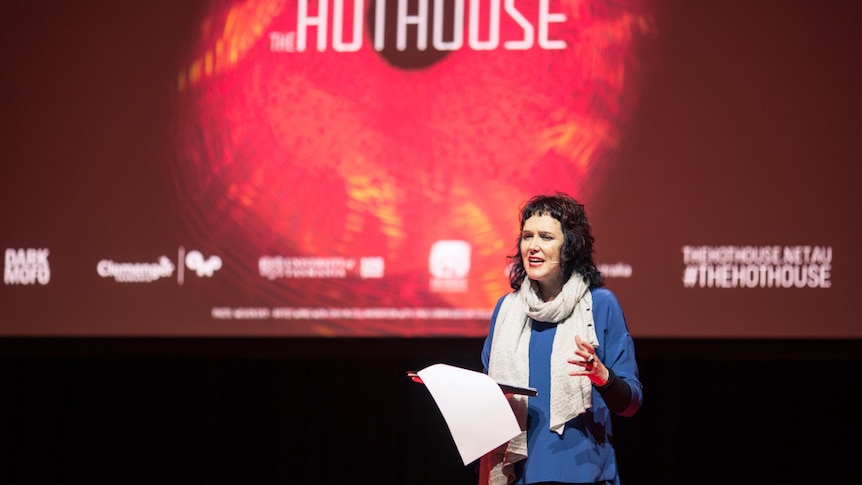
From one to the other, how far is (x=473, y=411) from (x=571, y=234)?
467mm

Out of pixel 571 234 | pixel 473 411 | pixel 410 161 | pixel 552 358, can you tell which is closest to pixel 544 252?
pixel 571 234

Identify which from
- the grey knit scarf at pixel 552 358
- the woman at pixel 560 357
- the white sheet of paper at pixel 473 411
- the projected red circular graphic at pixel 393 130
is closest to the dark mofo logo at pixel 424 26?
the projected red circular graphic at pixel 393 130

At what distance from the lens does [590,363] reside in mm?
1890

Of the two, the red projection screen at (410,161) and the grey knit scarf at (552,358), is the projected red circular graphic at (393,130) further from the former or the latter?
the grey knit scarf at (552,358)

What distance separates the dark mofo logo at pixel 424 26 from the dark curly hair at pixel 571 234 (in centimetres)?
193

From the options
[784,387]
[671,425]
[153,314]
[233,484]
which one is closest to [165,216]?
[153,314]

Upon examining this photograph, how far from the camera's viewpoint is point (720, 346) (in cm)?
393

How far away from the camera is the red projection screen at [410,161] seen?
3.80 m

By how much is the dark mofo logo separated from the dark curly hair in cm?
193

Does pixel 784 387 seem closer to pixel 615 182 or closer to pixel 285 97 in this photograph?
pixel 615 182

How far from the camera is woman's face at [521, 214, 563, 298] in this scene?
83.6 inches

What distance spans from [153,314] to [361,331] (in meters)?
0.90

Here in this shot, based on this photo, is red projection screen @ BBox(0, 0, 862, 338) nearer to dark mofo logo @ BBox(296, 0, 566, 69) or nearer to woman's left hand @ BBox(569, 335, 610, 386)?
dark mofo logo @ BBox(296, 0, 566, 69)

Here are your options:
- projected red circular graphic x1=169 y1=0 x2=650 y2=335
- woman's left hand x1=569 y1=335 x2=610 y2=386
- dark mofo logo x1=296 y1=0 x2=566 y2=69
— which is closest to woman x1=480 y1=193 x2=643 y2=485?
woman's left hand x1=569 y1=335 x2=610 y2=386
